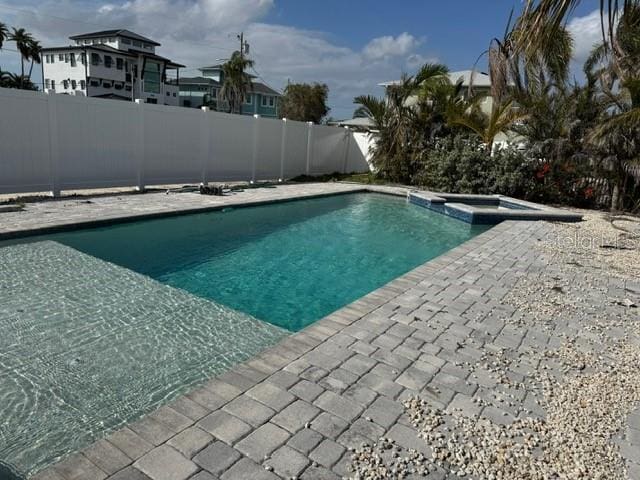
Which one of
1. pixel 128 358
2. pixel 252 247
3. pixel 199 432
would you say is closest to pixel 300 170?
pixel 252 247

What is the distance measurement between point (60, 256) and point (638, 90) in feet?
40.2

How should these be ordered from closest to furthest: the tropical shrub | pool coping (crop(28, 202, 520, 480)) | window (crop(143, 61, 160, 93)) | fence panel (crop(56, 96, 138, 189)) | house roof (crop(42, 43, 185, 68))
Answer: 1. pool coping (crop(28, 202, 520, 480))
2. fence panel (crop(56, 96, 138, 189))
3. the tropical shrub
4. house roof (crop(42, 43, 185, 68))
5. window (crop(143, 61, 160, 93))

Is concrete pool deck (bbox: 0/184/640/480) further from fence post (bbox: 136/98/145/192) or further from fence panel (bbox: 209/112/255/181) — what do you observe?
fence panel (bbox: 209/112/255/181)

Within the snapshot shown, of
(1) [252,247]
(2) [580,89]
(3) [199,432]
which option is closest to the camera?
(3) [199,432]

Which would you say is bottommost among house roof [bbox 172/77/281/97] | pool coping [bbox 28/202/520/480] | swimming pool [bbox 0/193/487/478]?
swimming pool [bbox 0/193/487/478]

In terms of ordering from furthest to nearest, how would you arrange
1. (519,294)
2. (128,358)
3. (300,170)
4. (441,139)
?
(300,170), (441,139), (519,294), (128,358)

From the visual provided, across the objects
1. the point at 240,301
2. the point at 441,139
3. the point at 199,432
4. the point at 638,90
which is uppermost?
the point at 638,90

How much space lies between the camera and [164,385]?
3.51 m

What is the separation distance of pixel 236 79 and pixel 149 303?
3903cm

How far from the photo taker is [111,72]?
1774 inches

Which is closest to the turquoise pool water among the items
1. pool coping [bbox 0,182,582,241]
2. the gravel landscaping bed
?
pool coping [bbox 0,182,582,241]

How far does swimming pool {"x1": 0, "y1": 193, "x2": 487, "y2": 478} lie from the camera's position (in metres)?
3.20

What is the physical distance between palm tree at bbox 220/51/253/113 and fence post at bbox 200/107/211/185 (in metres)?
→ 29.4

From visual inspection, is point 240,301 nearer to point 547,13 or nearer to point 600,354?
point 600,354
